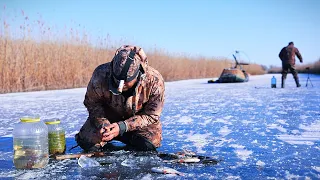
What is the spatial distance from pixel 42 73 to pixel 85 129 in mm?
8880

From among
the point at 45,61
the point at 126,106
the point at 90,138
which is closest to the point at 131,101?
the point at 126,106

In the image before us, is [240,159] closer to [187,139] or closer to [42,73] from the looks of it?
[187,139]

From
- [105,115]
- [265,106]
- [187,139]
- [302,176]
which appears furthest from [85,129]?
[265,106]

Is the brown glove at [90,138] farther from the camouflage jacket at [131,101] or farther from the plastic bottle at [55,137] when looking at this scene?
the plastic bottle at [55,137]

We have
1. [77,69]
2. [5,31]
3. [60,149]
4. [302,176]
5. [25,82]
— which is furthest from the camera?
[77,69]

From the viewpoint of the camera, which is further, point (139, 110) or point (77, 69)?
point (77, 69)

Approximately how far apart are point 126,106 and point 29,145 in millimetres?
884

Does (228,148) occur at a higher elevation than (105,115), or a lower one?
lower

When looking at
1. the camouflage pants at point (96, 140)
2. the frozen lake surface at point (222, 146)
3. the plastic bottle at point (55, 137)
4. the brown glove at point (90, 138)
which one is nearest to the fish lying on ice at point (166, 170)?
the frozen lake surface at point (222, 146)

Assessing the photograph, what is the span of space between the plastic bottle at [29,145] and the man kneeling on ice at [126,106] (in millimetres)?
481

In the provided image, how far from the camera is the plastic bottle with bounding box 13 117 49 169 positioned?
289cm

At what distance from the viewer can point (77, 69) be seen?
13.2 metres

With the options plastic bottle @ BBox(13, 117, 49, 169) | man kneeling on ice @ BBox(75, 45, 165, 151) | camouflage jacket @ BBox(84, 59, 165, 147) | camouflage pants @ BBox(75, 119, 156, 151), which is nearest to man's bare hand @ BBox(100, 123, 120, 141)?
man kneeling on ice @ BBox(75, 45, 165, 151)

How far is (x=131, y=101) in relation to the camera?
11.0ft
